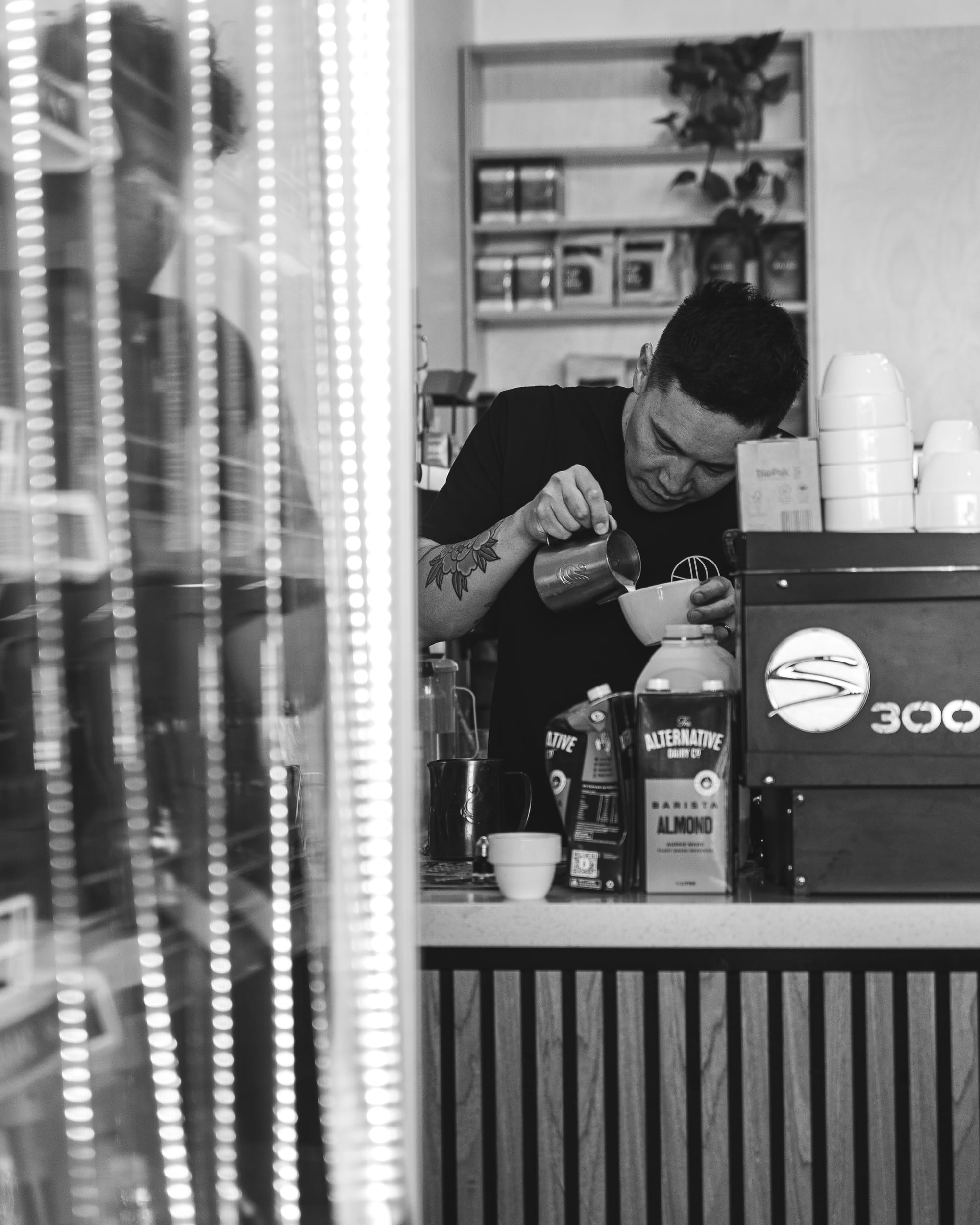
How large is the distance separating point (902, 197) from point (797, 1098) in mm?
3542

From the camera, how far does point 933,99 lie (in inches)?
164

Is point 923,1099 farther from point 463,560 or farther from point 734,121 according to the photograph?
point 734,121

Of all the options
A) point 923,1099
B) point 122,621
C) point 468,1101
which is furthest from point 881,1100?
point 122,621

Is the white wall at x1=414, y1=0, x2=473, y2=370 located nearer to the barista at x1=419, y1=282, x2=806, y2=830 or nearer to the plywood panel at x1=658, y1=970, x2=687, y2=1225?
the barista at x1=419, y1=282, x2=806, y2=830

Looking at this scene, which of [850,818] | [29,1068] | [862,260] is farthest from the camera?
[862,260]

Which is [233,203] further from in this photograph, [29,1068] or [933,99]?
[933,99]

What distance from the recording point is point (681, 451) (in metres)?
1.96

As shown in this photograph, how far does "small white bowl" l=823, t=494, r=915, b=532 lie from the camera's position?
1.33m

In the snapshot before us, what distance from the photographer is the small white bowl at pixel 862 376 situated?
133cm

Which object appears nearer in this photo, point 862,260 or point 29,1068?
point 29,1068

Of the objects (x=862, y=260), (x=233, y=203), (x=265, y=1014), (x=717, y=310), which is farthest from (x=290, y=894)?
(x=862, y=260)

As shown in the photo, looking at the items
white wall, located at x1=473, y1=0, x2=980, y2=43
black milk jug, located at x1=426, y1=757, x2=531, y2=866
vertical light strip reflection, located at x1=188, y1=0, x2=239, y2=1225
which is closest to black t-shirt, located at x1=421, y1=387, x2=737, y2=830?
black milk jug, located at x1=426, y1=757, x2=531, y2=866

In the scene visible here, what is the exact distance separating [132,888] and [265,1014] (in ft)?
0.41

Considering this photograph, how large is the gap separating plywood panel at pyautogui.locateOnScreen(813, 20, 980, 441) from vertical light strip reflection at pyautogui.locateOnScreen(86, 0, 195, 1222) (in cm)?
358
